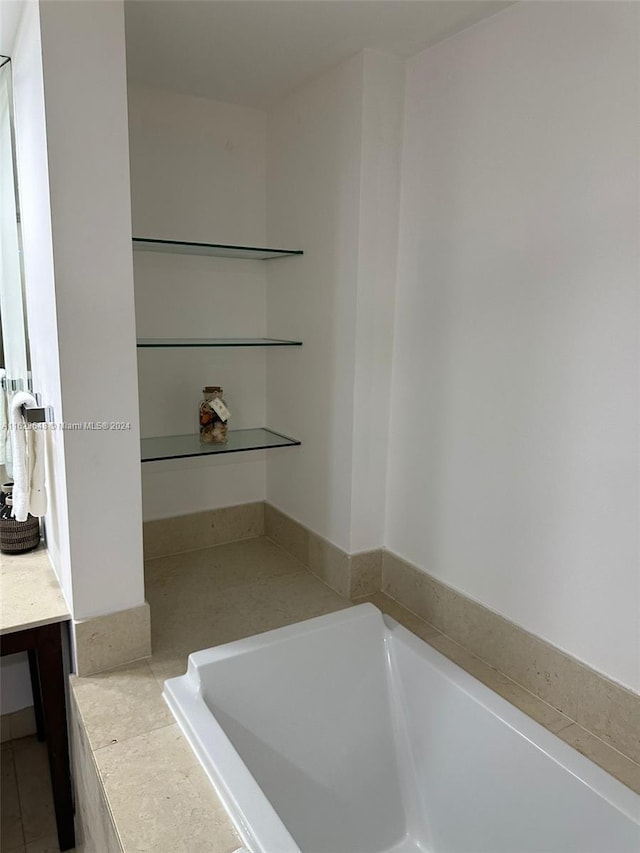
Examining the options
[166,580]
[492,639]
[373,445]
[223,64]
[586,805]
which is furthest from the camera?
[166,580]

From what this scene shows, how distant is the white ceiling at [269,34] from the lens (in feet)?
4.85

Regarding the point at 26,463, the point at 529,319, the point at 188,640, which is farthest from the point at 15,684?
the point at 529,319

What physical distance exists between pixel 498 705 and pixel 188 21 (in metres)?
1.84

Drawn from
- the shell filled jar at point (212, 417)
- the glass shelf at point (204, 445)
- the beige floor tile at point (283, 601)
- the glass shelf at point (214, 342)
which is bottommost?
the beige floor tile at point (283, 601)

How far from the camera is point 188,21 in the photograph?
1.55 m

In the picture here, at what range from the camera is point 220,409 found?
2154 millimetres

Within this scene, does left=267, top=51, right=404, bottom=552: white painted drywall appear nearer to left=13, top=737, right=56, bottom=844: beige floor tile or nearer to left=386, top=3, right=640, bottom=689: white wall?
left=386, top=3, right=640, bottom=689: white wall

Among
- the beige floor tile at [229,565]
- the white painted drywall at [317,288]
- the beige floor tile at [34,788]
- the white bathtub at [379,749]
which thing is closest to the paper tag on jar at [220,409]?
the white painted drywall at [317,288]

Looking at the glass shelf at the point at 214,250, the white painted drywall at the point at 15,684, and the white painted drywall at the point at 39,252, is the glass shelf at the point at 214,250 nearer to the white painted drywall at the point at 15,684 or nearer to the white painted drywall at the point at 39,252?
the white painted drywall at the point at 39,252

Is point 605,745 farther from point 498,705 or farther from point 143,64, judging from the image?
point 143,64

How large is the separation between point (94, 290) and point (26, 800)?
163 cm

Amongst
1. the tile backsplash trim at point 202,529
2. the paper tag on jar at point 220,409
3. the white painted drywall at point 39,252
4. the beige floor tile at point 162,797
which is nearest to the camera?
the beige floor tile at point 162,797

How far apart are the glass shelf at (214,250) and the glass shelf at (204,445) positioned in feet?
2.14

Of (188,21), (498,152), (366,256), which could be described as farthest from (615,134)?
(188,21)
